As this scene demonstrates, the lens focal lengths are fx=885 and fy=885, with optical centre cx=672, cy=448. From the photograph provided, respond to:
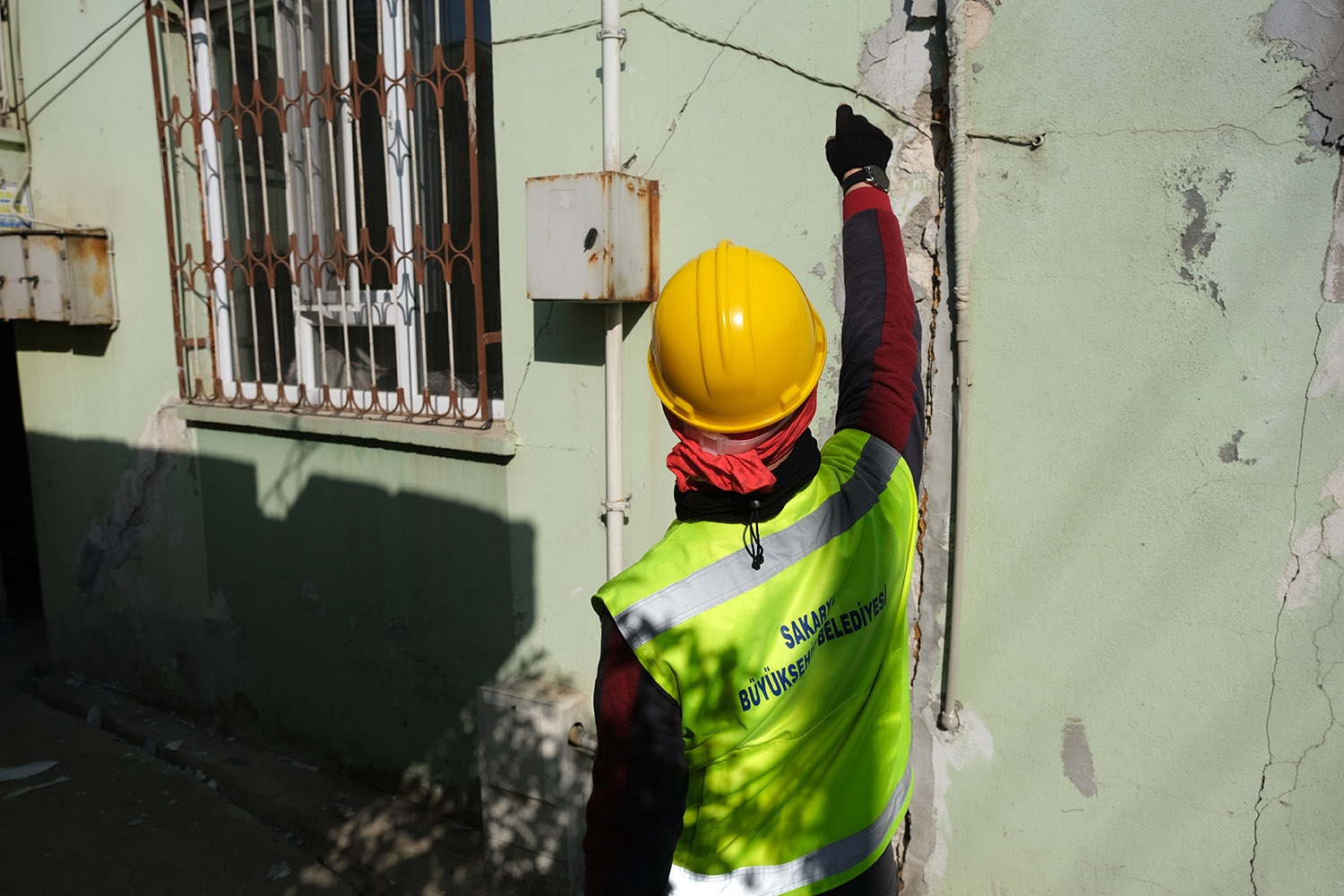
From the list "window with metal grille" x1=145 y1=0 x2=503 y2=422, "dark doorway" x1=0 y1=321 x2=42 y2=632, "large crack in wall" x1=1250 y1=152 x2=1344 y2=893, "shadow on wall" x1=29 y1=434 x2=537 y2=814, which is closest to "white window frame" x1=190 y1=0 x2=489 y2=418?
"window with metal grille" x1=145 y1=0 x2=503 y2=422

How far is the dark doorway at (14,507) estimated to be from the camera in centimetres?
590

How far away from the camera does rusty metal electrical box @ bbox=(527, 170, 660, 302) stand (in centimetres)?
237

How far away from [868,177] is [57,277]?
Answer: 378cm

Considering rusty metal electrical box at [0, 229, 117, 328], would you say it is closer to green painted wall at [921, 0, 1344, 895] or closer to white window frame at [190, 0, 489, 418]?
white window frame at [190, 0, 489, 418]

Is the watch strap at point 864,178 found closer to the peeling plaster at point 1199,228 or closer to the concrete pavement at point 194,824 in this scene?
the peeling plaster at point 1199,228

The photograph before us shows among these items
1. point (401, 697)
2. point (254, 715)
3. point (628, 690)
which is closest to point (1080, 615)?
point (628, 690)

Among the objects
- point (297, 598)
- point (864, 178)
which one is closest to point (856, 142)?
point (864, 178)

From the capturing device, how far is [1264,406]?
1.85 metres

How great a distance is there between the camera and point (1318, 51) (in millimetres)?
1709

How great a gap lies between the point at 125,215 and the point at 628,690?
3869 mm

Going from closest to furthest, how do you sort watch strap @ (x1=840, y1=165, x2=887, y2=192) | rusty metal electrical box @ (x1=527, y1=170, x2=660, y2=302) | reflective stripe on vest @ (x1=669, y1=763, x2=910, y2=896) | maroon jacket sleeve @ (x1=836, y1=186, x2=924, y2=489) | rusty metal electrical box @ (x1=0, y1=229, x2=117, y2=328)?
reflective stripe on vest @ (x1=669, y1=763, x2=910, y2=896)
maroon jacket sleeve @ (x1=836, y1=186, x2=924, y2=489)
watch strap @ (x1=840, y1=165, x2=887, y2=192)
rusty metal electrical box @ (x1=527, y1=170, x2=660, y2=302)
rusty metal electrical box @ (x1=0, y1=229, x2=117, y2=328)

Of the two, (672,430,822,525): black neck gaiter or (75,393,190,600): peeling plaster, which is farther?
(75,393,190,600): peeling plaster

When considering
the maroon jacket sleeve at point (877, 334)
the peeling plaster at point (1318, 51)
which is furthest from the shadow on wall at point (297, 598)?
the peeling plaster at point (1318, 51)

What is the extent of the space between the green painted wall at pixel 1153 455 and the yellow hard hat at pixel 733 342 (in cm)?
100
